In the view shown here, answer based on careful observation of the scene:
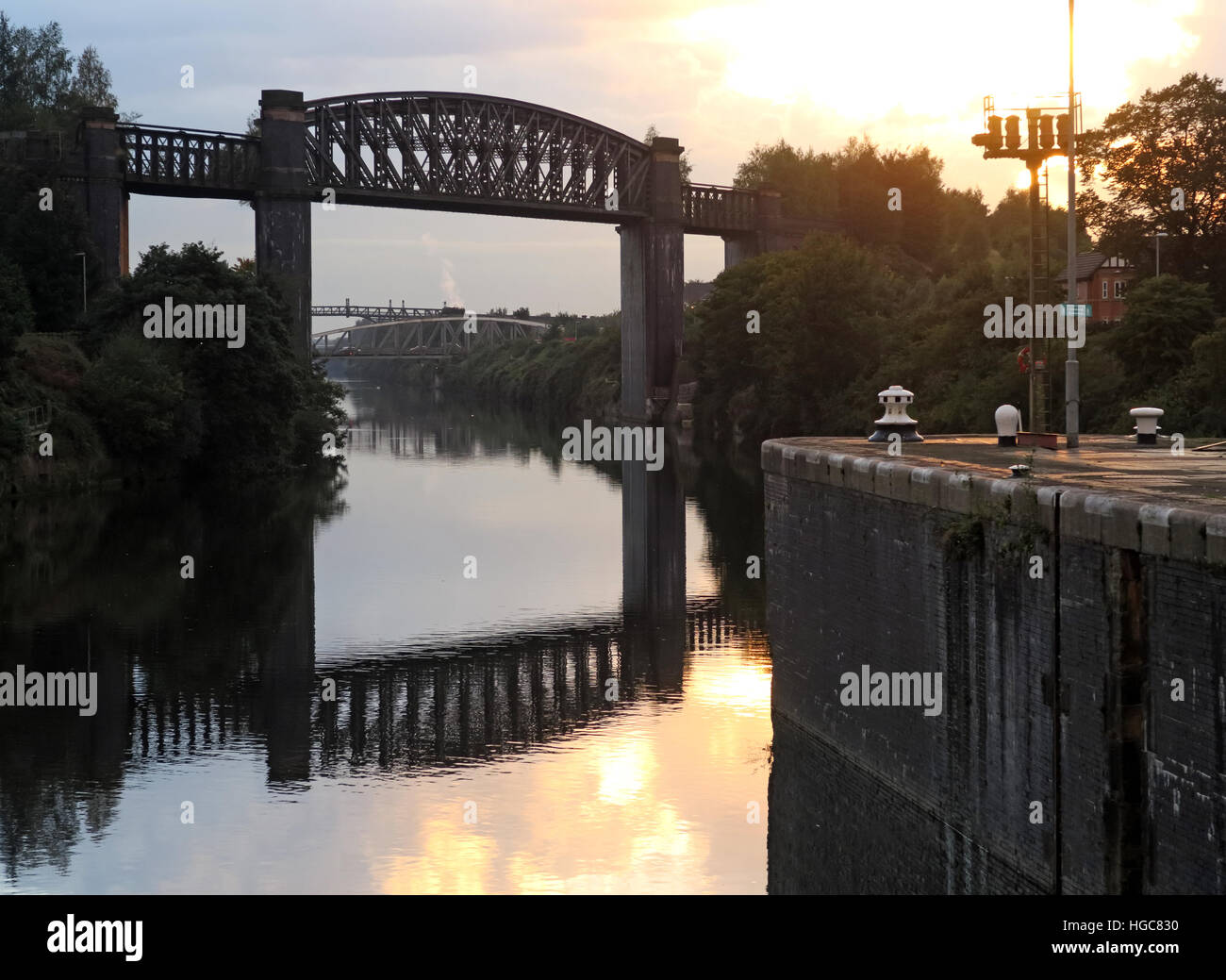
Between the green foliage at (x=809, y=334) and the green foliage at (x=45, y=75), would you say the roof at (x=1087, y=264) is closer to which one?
the green foliage at (x=809, y=334)

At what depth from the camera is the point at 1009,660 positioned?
1502cm

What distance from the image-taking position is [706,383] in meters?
96.4

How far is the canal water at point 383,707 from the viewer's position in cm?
1673

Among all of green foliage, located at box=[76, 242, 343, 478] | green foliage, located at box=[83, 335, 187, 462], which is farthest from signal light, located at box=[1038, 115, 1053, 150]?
green foliage, located at box=[76, 242, 343, 478]

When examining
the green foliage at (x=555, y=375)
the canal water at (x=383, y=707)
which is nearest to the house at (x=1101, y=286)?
the canal water at (x=383, y=707)

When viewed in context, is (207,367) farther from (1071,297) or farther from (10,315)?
(1071,297)

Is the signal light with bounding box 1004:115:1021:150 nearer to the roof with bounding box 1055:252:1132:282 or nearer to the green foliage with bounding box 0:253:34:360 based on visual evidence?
the green foliage with bounding box 0:253:34:360

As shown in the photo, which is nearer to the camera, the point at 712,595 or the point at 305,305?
the point at 712,595

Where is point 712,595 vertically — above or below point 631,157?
below

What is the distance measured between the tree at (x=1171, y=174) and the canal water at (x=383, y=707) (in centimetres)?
1951

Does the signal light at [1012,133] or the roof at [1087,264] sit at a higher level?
the roof at [1087,264]
